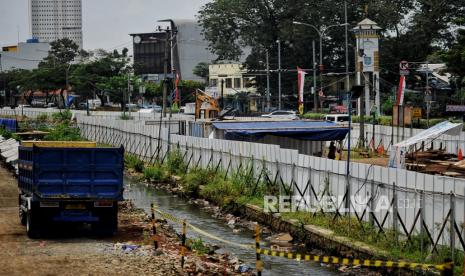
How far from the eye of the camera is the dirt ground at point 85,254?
642 inches

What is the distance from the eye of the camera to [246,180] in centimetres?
2911

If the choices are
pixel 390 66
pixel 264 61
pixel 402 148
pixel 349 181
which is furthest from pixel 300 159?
pixel 264 61

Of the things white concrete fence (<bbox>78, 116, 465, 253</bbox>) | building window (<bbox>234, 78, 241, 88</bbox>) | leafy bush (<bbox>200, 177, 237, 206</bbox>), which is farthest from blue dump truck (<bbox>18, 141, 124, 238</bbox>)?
building window (<bbox>234, 78, 241, 88</bbox>)

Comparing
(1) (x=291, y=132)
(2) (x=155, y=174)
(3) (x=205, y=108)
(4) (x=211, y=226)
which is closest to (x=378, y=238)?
(4) (x=211, y=226)

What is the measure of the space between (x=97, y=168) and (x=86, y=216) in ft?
3.92

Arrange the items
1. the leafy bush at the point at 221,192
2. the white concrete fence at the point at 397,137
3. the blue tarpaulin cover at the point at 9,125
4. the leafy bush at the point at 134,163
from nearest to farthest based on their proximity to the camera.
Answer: the leafy bush at the point at 221,192, the white concrete fence at the point at 397,137, the leafy bush at the point at 134,163, the blue tarpaulin cover at the point at 9,125

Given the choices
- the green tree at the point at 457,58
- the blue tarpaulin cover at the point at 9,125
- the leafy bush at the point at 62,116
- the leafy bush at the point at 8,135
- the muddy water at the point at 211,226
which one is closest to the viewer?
the muddy water at the point at 211,226

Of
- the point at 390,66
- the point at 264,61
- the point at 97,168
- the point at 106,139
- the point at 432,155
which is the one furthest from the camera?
the point at 264,61

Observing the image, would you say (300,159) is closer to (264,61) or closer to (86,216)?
(86,216)

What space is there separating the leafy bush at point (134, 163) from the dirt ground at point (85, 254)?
69.6 feet

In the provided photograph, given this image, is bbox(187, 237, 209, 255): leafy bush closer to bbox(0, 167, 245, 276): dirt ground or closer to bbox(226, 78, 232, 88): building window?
bbox(0, 167, 245, 276): dirt ground

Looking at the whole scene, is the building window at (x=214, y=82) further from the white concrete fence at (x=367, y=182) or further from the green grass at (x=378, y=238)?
the green grass at (x=378, y=238)

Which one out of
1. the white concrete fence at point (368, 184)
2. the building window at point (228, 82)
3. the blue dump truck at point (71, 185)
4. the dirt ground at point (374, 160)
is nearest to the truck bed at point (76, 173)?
the blue dump truck at point (71, 185)

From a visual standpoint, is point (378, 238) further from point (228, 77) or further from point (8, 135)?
point (228, 77)
